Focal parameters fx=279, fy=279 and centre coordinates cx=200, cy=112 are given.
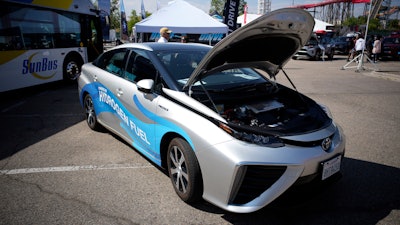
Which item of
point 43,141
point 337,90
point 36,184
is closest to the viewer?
point 36,184

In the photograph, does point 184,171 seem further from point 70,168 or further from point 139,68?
point 70,168

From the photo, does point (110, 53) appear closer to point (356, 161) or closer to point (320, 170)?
point (320, 170)

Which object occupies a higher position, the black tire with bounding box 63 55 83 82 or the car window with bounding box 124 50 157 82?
the car window with bounding box 124 50 157 82

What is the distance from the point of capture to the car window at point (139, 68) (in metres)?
3.36

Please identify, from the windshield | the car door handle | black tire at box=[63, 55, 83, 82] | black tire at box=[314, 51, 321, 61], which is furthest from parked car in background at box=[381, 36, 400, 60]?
the car door handle

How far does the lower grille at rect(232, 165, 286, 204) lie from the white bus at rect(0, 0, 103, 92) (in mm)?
7362

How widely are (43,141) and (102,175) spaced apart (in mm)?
1747

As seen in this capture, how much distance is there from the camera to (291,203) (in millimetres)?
2367

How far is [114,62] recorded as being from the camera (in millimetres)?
4215

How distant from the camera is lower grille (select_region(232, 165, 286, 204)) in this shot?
225cm

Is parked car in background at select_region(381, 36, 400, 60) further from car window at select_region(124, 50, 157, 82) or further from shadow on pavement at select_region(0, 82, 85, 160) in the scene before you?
car window at select_region(124, 50, 157, 82)

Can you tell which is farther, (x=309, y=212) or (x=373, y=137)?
(x=373, y=137)

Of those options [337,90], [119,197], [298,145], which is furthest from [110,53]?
[337,90]

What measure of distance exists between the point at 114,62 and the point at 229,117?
7.49 ft
